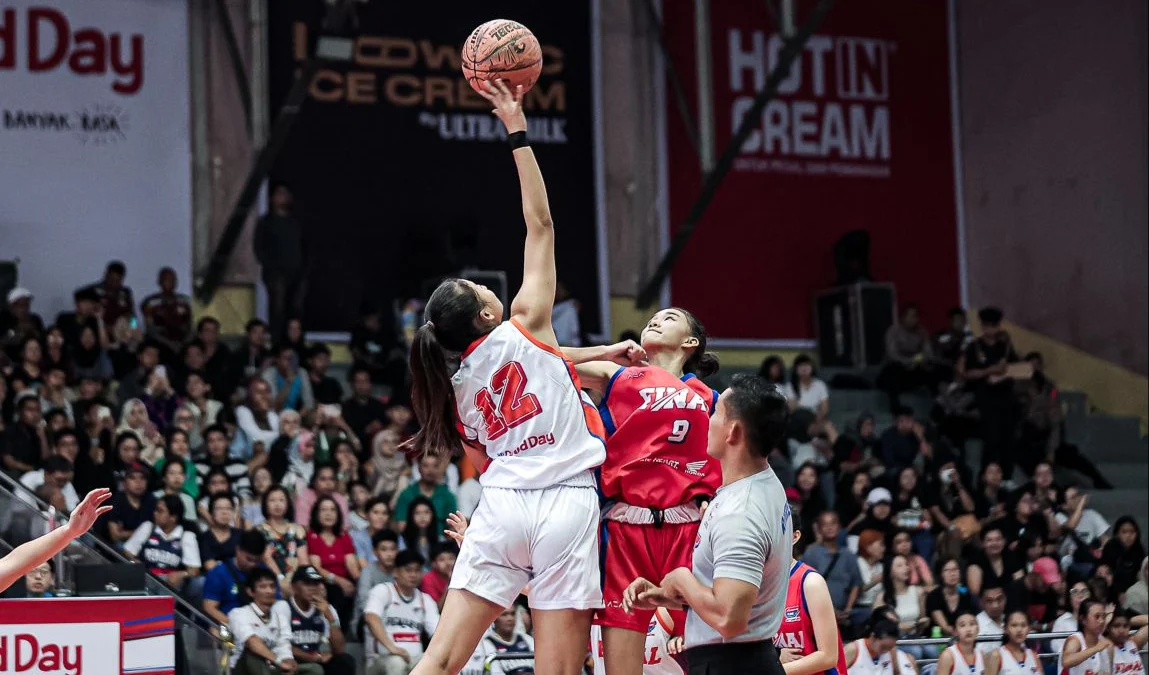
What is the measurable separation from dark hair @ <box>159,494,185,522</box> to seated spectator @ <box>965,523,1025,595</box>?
22.1 ft

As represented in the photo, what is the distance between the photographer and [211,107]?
18094 mm

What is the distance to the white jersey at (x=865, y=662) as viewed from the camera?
35.7 feet

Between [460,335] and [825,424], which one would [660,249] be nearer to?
[825,424]

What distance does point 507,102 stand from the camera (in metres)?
6.04

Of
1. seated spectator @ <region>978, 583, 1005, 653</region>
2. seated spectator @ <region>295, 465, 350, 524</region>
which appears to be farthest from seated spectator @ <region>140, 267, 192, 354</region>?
seated spectator @ <region>978, 583, 1005, 653</region>

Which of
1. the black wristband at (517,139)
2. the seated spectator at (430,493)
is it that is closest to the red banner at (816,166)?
the seated spectator at (430,493)

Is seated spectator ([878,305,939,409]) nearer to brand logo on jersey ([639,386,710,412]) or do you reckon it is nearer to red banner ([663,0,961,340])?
red banner ([663,0,961,340])

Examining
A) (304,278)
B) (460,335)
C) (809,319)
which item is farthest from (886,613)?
(809,319)

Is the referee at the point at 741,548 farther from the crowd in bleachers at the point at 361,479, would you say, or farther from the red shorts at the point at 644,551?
the crowd in bleachers at the point at 361,479

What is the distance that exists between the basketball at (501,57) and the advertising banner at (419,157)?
11.5m

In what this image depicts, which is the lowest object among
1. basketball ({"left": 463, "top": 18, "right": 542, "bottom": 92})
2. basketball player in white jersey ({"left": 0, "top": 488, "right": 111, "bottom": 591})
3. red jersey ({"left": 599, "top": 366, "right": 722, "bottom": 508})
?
basketball player in white jersey ({"left": 0, "top": 488, "right": 111, "bottom": 591})

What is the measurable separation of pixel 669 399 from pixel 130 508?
6.56 m

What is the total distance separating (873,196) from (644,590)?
16.6 m

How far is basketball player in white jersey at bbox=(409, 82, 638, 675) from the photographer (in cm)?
565
